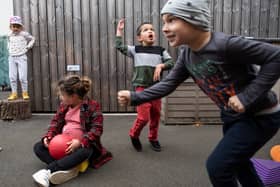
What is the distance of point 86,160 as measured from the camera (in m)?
2.32

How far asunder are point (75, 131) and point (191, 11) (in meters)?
1.52

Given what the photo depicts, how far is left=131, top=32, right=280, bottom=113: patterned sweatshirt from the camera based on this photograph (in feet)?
3.82

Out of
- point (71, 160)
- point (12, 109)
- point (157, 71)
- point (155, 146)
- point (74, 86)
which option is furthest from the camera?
point (12, 109)

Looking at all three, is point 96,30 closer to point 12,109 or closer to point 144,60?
point 12,109

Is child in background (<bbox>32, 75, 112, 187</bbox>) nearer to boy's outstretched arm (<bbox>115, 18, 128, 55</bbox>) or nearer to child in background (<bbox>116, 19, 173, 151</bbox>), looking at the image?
child in background (<bbox>116, 19, 173, 151</bbox>)

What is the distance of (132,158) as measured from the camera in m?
2.65

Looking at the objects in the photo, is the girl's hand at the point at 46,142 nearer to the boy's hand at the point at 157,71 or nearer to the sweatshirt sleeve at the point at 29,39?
the boy's hand at the point at 157,71

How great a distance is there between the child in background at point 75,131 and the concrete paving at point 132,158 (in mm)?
104

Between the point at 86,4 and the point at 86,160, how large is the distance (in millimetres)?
2981

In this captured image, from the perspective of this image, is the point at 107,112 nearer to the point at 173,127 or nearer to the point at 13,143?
the point at 173,127

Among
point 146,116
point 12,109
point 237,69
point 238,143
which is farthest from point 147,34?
point 12,109

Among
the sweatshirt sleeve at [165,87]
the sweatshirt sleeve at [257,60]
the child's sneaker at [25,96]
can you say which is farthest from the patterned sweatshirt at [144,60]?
the child's sneaker at [25,96]

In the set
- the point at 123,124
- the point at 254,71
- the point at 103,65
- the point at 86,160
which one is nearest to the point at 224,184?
the point at 254,71

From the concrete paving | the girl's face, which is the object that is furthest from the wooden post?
the girl's face
